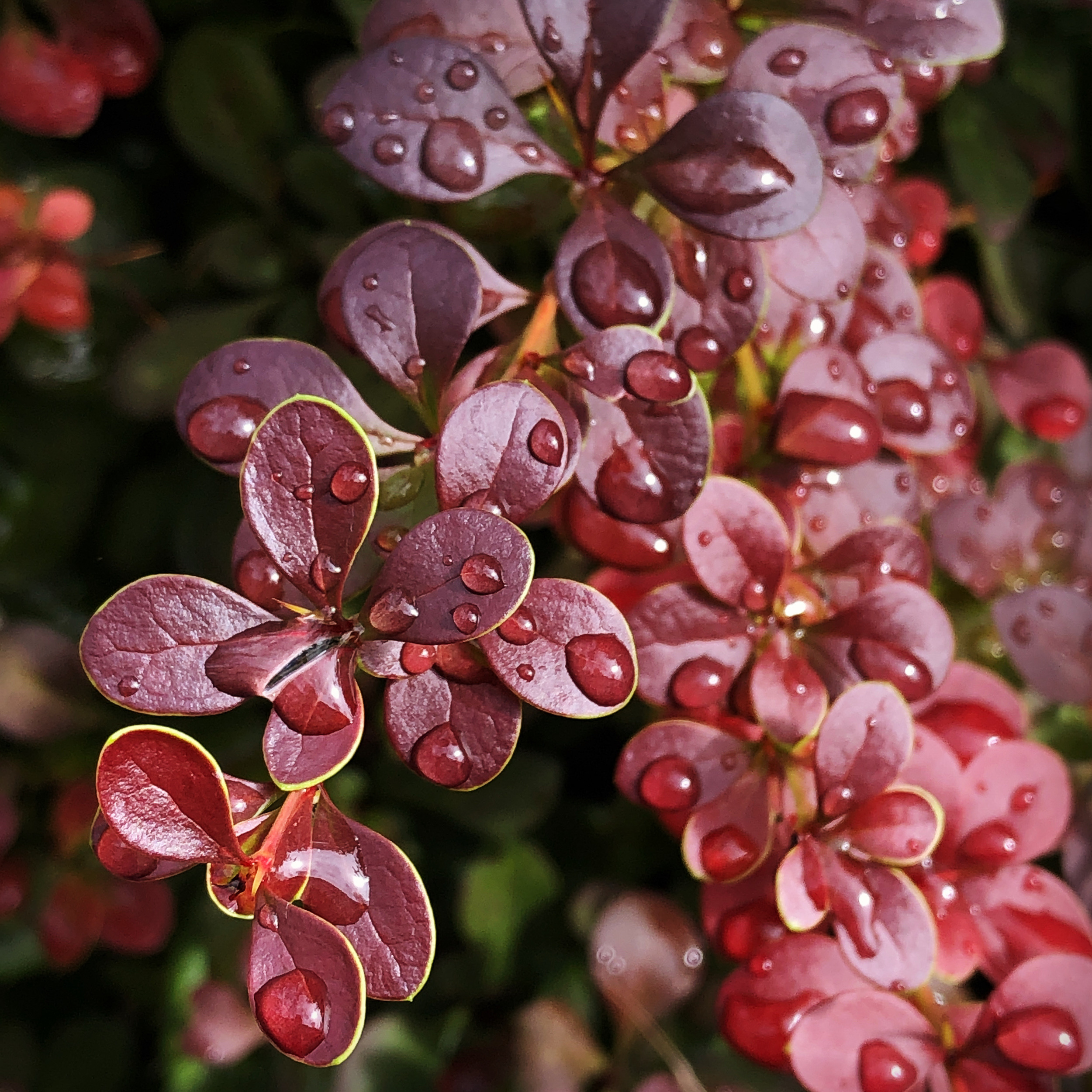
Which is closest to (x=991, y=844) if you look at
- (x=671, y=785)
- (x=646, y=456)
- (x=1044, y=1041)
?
(x=1044, y=1041)

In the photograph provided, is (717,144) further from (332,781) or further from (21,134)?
(21,134)

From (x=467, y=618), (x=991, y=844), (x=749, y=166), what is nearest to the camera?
(x=467, y=618)

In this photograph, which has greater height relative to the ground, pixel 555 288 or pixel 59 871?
pixel 555 288

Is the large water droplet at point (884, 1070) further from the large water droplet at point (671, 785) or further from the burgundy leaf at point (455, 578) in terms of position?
the burgundy leaf at point (455, 578)

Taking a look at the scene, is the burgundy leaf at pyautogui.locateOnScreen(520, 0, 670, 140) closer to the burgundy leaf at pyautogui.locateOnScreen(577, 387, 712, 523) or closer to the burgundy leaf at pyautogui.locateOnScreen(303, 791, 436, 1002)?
the burgundy leaf at pyautogui.locateOnScreen(577, 387, 712, 523)

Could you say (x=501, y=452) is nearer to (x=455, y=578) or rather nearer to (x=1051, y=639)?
(x=455, y=578)

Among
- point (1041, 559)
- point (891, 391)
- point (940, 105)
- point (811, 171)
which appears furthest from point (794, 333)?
point (940, 105)

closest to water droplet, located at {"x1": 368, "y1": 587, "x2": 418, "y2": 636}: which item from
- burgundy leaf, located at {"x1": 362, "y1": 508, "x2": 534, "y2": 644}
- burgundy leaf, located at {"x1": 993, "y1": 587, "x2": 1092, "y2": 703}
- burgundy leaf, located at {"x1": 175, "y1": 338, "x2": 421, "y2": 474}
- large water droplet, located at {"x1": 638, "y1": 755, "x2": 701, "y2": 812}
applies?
burgundy leaf, located at {"x1": 362, "y1": 508, "x2": 534, "y2": 644}
